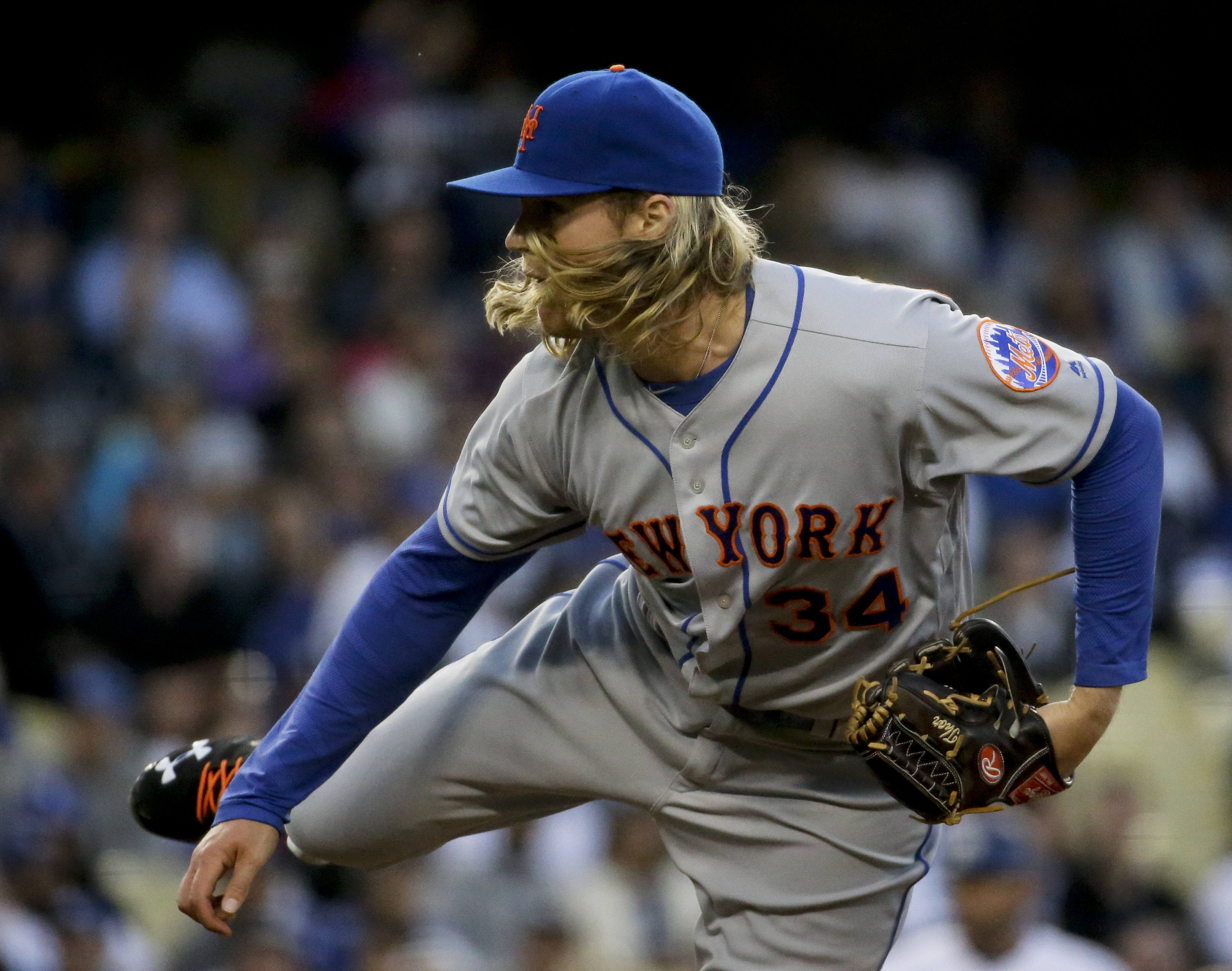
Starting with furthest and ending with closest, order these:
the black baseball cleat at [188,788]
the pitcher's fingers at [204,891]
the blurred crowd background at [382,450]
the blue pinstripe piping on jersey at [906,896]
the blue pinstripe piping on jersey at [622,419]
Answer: the blurred crowd background at [382,450] < the black baseball cleat at [188,788] < the blue pinstripe piping on jersey at [906,896] < the pitcher's fingers at [204,891] < the blue pinstripe piping on jersey at [622,419]

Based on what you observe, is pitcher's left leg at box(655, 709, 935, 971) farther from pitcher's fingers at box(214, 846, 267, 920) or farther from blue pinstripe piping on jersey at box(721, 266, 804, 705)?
pitcher's fingers at box(214, 846, 267, 920)

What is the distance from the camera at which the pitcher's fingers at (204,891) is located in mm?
2334

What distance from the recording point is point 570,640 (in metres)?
2.61

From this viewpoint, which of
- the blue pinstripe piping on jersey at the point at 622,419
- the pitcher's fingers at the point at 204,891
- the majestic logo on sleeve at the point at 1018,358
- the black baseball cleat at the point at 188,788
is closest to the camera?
the majestic logo on sleeve at the point at 1018,358

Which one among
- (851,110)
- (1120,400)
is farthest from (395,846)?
(851,110)

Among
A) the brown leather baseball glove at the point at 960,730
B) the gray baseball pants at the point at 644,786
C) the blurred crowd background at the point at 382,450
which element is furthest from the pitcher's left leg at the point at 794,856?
the blurred crowd background at the point at 382,450

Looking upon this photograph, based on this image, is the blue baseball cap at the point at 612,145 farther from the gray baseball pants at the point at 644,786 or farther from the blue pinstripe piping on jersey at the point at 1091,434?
the gray baseball pants at the point at 644,786

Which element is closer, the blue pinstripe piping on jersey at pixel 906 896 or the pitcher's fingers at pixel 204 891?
the pitcher's fingers at pixel 204 891

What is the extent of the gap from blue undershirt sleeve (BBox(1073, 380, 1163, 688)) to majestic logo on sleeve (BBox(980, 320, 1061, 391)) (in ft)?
0.37

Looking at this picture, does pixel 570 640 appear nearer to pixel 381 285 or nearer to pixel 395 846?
pixel 395 846

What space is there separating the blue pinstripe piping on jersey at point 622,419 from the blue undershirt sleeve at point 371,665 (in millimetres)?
330

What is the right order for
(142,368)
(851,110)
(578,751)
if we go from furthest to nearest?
(851,110)
(142,368)
(578,751)

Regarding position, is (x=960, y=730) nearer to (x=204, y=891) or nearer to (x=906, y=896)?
(x=906, y=896)

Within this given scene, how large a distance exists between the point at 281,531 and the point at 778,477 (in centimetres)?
326
